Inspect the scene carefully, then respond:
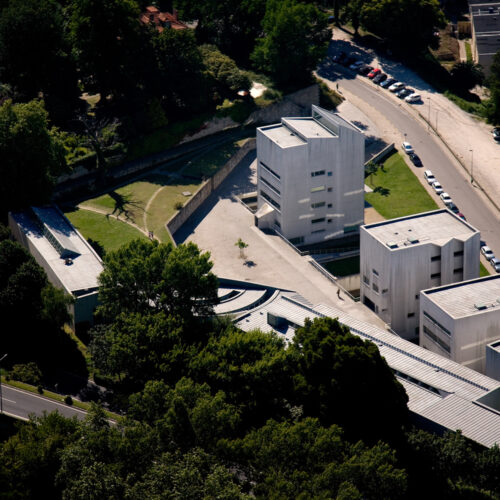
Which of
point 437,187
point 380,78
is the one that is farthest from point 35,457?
point 380,78

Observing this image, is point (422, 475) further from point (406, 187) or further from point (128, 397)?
point (406, 187)

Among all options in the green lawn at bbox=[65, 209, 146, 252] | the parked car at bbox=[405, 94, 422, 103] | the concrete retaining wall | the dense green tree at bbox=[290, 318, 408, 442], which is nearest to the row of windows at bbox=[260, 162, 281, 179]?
the concrete retaining wall

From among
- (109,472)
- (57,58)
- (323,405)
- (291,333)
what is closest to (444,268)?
(291,333)

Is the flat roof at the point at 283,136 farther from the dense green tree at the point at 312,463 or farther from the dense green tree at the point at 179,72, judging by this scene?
the dense green tree at the point at 312,463

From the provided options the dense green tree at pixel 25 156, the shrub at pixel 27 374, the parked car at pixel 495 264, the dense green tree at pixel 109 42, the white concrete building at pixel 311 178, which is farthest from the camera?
the dense green tree at pixel 109 42

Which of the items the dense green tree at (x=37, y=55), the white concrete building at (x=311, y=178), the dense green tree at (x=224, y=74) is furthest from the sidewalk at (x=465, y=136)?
the dense green tree at (x=37, y=55)

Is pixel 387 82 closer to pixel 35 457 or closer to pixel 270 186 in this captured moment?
pixel 270 186
